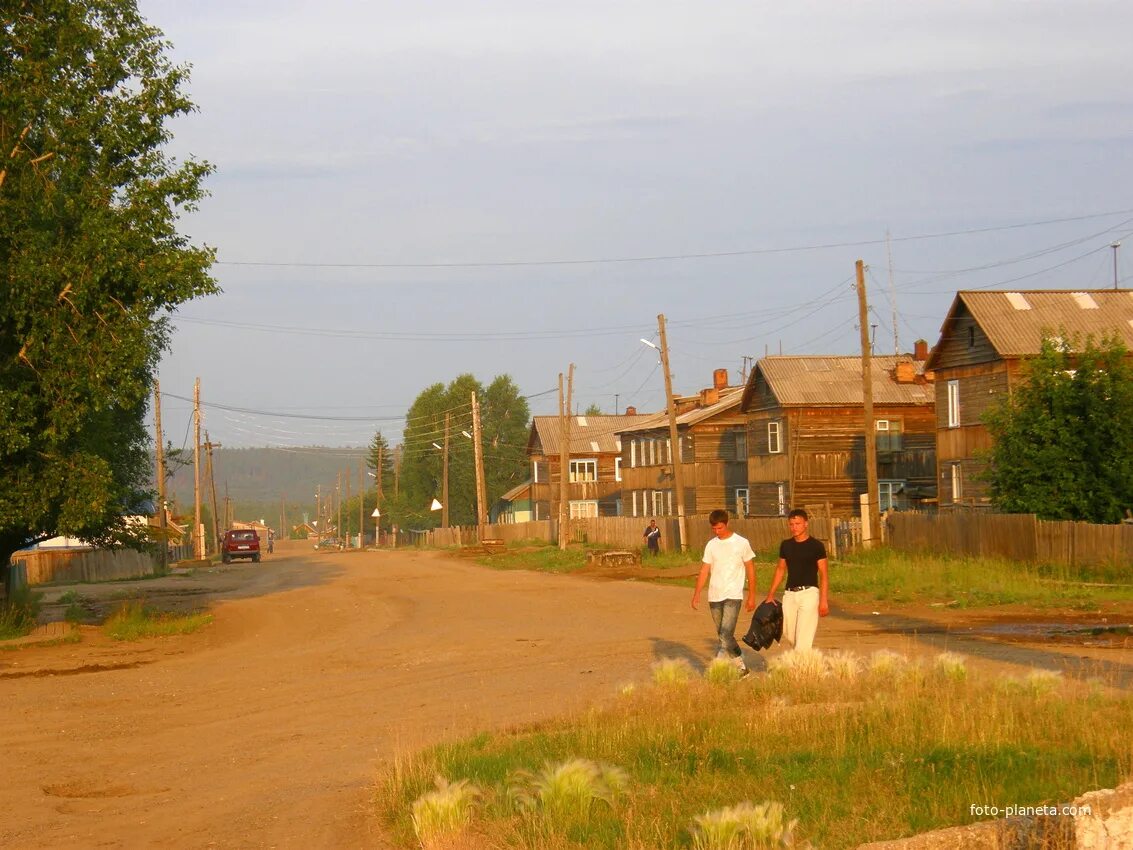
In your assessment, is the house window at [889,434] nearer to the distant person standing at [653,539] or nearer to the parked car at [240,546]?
the distant person standing at [653,539]

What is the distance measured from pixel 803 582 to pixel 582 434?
82914mm

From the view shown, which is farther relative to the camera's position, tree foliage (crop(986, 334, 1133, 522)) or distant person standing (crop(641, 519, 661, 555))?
distant person standing (crop(641, 519, 661, 555))

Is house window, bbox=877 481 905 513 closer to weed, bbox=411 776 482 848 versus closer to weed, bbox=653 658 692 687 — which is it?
weed, bbox=653 658 692 687

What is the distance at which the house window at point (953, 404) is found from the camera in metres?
46.2

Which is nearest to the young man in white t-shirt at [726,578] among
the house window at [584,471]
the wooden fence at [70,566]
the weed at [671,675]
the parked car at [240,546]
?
the weed at [671,675]

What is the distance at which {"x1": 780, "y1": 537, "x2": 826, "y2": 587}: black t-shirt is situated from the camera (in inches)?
522

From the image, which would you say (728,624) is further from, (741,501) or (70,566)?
(741,501)

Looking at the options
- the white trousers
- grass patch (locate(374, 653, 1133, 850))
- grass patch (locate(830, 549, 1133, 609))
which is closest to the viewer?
grass patch (locate(374, 653, 1133, 850))

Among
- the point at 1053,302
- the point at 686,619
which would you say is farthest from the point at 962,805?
the point at 1053,302

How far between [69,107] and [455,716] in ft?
46.4

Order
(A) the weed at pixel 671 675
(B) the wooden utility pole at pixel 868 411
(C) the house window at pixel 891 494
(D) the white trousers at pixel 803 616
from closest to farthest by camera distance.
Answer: (A) the weed at pixel 671 675
(D) the white trousers at pixel 803 616
(B) the wooden utility pole at pixel 868 411
(C) the house window at pixel 891 494

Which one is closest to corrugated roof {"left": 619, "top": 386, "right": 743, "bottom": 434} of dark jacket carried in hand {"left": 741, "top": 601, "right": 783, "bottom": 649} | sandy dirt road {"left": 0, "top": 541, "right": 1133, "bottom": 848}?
sandy dirt road {"left": 0, "top": 541, "right": 1133, "bottom": 848}

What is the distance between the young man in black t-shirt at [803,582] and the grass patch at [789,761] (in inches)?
52.4

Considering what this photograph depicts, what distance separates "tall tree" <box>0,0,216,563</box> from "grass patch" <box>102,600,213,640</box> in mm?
2090
